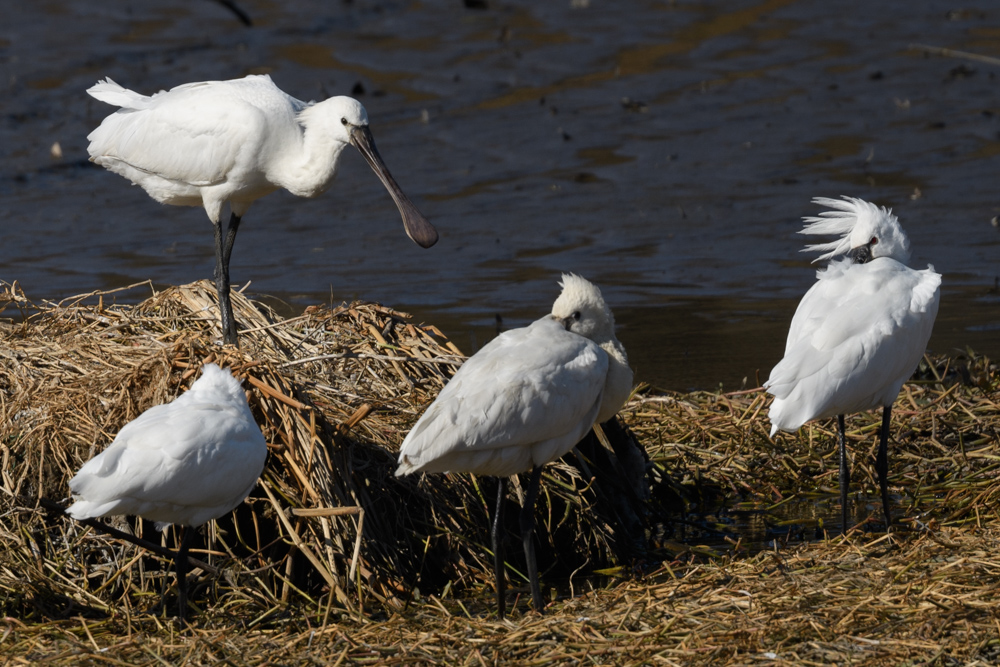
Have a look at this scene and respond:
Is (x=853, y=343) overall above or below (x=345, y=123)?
below

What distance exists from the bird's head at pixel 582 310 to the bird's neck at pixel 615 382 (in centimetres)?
9

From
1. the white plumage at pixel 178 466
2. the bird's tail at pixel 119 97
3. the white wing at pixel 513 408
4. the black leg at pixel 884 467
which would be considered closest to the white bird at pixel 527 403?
the white wing at pixel 513 408

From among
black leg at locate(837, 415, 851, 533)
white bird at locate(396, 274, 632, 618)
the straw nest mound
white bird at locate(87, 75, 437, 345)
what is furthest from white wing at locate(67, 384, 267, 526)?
black leg at locate(837, 415, 851, 533)

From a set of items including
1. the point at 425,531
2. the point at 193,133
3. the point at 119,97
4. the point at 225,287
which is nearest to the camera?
the point at 425,531

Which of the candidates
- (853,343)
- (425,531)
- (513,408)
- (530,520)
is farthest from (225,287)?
(853,343)

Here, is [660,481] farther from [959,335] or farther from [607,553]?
[959,335]

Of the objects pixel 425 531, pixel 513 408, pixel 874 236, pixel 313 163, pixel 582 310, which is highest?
pixel 313 163

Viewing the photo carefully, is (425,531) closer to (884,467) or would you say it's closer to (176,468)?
(176,468)

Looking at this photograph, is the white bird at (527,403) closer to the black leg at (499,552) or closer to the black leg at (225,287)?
the black leg at (499,552)

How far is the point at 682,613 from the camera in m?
4.80

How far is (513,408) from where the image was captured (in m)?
5.00

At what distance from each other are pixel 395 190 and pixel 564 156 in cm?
643

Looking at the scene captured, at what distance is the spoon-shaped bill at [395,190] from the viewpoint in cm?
709

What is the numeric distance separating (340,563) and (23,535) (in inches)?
46.5
